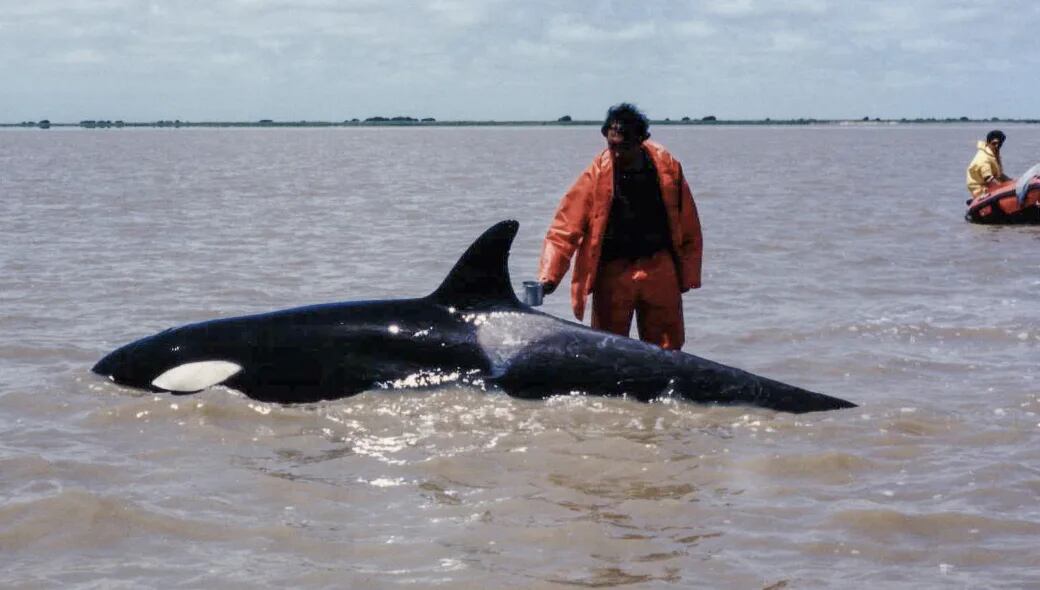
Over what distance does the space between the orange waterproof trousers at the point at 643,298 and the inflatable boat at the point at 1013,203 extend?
18.7 metres

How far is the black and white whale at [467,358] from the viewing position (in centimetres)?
984

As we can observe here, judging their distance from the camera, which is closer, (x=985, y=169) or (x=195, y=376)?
(x=195, y=376)

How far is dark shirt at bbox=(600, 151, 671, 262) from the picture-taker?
1016cm

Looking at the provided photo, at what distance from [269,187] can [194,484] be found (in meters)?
40.7

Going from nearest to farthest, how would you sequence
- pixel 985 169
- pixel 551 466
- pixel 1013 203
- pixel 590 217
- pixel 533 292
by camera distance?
1. pixel 551 466
2. pixel 533 292
3. pixel 590 217
4. pixel 1013 203
5. pixel 985 169

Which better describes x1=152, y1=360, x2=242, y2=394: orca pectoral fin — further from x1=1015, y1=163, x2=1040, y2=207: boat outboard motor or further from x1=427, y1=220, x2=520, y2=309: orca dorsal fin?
x1=1015, y1=163, x2=1040, y2=207: boat outboard motor

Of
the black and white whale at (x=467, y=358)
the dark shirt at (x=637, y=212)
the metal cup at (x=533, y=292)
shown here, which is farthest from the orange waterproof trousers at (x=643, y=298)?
the metal cup at (x=533, y=292)

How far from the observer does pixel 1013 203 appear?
88.7 ft

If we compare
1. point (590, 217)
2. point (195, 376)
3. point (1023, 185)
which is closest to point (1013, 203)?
point (1023, 185)

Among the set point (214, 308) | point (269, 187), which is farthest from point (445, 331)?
point (269, 187)

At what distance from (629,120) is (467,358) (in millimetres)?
2129

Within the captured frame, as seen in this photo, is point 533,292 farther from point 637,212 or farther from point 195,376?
point 195,376

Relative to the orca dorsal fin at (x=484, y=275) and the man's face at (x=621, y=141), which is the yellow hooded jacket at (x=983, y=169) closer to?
the man's face at (x=621, y=141)

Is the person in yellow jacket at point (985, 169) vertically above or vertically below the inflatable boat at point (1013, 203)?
above
